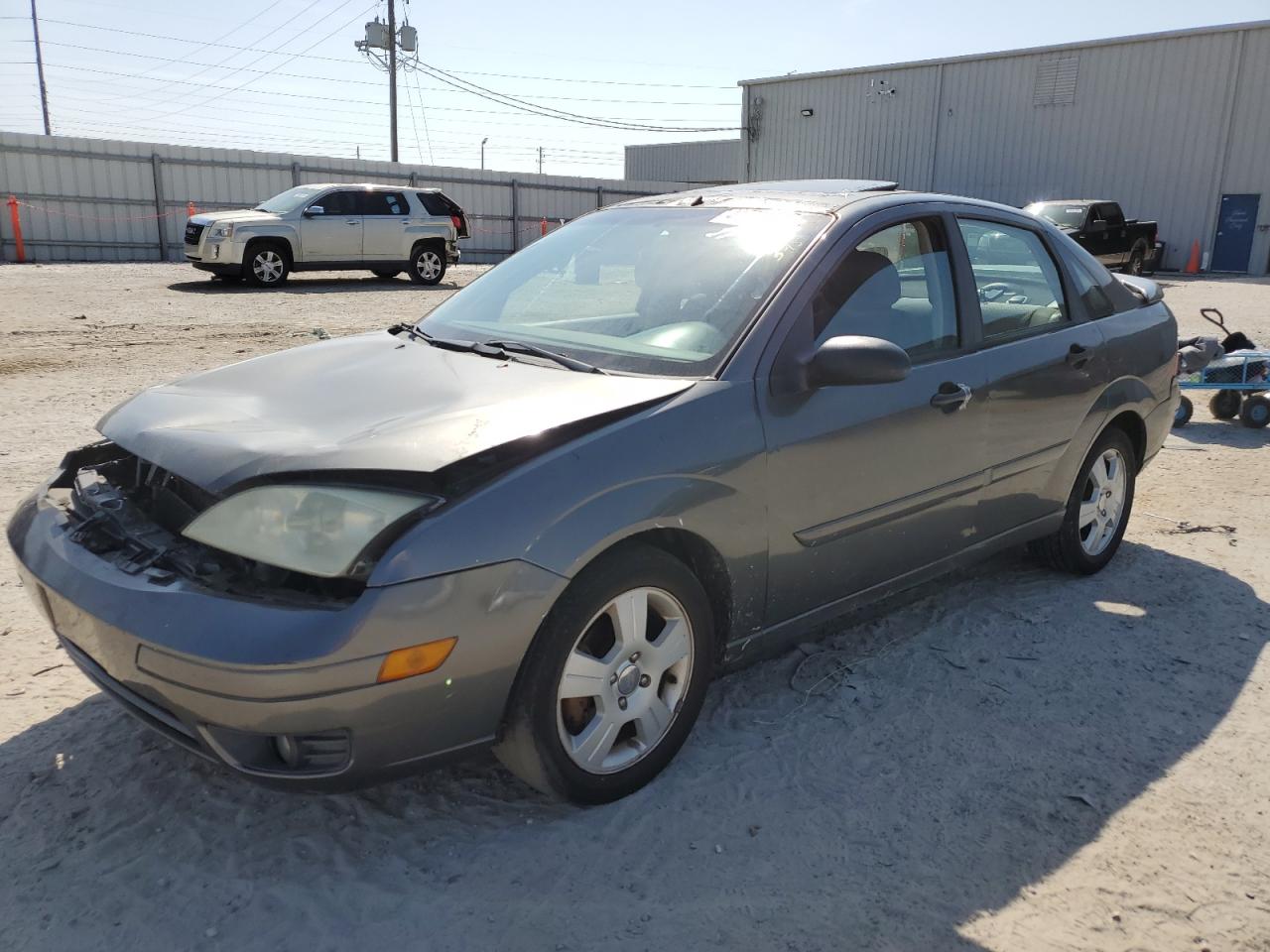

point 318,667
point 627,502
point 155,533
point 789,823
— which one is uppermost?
point 627,502

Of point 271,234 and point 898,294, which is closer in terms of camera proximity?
point 898,294

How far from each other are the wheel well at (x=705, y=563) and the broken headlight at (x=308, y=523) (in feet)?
2.22

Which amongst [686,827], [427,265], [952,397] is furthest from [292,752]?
[427,265]

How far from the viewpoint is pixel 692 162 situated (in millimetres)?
47281

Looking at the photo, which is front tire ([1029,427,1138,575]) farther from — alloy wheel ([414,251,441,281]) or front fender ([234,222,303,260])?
alloy wheel ([414,251,441,281])

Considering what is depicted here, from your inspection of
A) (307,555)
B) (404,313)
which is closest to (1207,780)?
(307,555)

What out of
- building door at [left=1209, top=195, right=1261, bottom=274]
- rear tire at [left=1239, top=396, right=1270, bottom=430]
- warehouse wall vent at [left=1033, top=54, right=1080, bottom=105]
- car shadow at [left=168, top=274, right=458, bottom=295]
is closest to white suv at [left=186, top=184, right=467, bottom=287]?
car shadow at [left=168, top=274, right=458, bottom=295]

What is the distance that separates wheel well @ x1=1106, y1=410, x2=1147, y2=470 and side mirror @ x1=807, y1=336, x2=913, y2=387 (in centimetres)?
201

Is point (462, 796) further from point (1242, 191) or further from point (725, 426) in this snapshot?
point (1242, 191)

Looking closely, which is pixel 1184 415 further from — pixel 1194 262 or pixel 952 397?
pixel 1194 262

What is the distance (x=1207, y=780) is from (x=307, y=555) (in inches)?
103

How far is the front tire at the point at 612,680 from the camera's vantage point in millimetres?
2459

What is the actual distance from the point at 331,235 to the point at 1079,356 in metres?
15.5

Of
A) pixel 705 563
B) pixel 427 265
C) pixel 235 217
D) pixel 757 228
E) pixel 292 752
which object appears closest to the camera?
pixel 292 752
